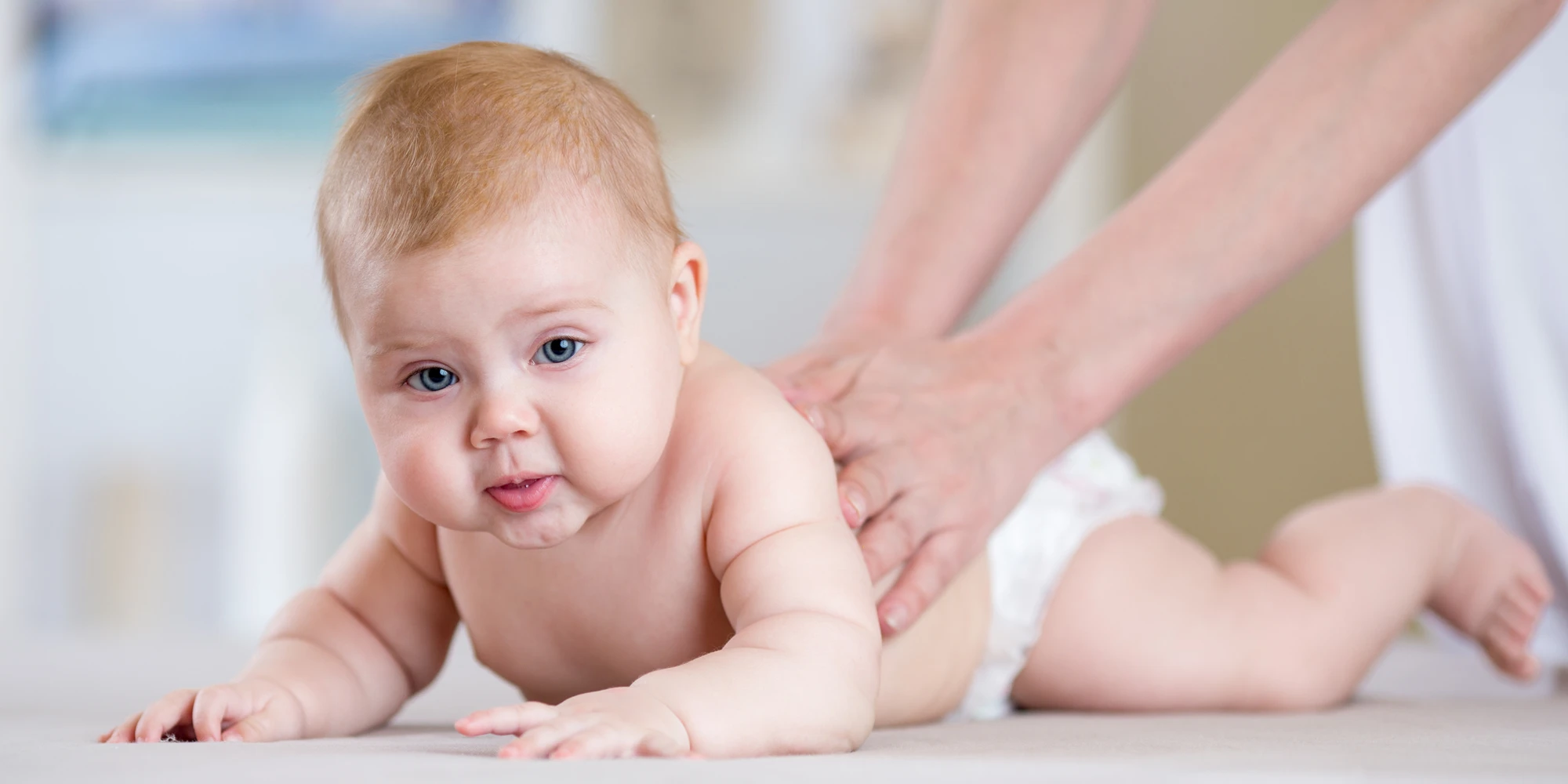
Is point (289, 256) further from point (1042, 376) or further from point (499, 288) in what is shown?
point (499, 288)

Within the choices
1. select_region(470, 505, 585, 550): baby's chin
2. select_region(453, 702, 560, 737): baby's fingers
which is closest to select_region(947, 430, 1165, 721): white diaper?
select_region(470, 505, 585, 550): baby's chin

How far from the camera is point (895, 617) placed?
90cm

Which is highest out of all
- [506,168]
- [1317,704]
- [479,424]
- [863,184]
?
[863,184]

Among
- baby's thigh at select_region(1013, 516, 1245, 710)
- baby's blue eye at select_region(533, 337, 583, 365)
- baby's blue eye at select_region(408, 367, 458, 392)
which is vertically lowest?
baby's thigh at select_region(1013, 516, 1245, 710)

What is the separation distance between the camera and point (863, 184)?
3180 millimetres

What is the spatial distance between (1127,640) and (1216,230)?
0.32 m

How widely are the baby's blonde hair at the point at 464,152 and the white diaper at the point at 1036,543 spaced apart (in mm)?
406

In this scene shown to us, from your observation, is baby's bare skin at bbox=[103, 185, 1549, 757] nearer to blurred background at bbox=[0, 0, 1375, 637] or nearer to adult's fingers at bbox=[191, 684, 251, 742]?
adult's fingers at bbox=[191, 684, 251, 742]

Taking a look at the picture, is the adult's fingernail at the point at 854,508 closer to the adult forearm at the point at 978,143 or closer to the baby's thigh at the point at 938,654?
the baby's thigh at the point at 938,654

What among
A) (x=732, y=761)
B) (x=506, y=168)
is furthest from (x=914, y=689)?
(x=506, y=168)

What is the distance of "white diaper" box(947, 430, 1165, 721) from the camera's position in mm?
1103

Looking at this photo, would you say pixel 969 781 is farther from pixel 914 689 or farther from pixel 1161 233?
pixel 1161 233

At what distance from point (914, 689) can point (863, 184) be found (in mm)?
2285

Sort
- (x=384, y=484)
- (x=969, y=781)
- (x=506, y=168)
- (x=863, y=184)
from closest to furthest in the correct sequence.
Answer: (x=969, y=781), (x=506, y=168), (x=384, y=484), (x=863, y=184)
